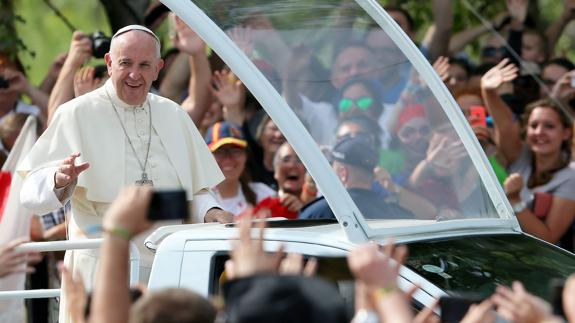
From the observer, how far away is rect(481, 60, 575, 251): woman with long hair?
26.8 ft

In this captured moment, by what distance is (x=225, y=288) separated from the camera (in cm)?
379

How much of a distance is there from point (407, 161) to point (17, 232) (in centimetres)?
254

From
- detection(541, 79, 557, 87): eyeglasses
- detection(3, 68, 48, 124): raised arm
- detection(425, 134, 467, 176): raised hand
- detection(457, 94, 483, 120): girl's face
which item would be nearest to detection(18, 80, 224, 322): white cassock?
detection(425, 134, 467, 176): raised hand

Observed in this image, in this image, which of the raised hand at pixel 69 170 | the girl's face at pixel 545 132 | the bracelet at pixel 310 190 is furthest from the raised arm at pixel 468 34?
the raised hand at pixel 69 170

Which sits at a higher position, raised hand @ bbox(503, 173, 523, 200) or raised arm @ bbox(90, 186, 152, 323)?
raised arm @ bbox(90, 186, 152, 323)

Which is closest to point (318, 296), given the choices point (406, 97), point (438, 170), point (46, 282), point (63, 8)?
point (438, 170)

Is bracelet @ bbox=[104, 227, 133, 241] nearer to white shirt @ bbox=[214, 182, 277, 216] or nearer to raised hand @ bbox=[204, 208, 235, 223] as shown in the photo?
raised hand @ bbox=[204, 208, 235, 223]

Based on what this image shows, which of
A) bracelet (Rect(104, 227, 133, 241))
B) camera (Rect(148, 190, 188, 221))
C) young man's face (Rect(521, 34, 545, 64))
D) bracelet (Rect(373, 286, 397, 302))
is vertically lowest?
bracelet (Rect(373, 286, 397, 302))

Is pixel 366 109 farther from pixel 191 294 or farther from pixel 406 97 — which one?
pixel 191 294

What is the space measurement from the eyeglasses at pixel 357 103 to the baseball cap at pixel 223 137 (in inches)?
58.3

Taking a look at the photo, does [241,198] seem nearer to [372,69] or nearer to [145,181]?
[372,69]

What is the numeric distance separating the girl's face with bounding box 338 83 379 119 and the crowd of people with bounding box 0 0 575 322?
1 centimetres

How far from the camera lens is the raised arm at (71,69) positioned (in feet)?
28.2

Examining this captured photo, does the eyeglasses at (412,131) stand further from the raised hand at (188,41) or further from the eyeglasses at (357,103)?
the raised hand at (188,41)
